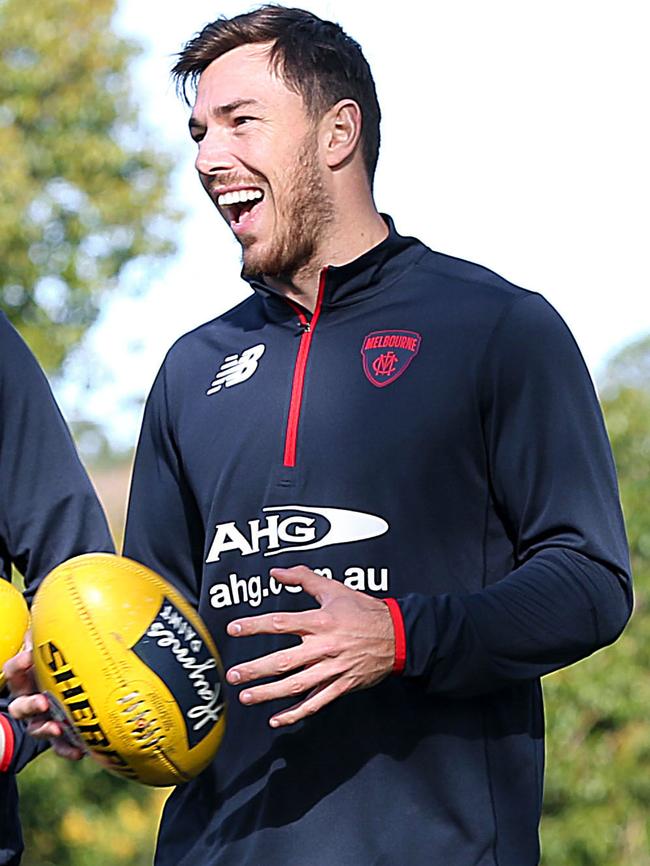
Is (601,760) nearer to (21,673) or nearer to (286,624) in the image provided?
(21,673)

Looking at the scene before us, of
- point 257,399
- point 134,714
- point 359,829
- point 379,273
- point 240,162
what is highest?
point 240,162

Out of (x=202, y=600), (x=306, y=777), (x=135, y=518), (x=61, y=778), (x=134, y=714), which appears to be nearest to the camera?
(x=134, y=714)

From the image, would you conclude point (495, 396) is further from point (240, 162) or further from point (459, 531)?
point (240, 162)

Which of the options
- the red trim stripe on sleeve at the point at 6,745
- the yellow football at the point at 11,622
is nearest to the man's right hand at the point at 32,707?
the yellow football at the point at 11,622

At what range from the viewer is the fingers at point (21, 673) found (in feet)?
9.87

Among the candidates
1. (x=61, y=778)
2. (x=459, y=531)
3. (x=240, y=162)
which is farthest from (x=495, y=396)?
(x=61, y=778)

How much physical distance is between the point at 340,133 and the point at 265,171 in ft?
0.72

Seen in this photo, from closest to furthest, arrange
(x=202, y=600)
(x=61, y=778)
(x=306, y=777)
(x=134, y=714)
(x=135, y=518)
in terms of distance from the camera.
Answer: (x=134, y=714), (x=306, y=777), (x=202, y=600), (x=135, y=518), (x=61, y=778)

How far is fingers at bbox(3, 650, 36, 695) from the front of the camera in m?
3.01

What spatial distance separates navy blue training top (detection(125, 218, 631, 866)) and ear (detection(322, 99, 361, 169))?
0.25m

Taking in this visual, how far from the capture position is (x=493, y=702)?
9.93 ft

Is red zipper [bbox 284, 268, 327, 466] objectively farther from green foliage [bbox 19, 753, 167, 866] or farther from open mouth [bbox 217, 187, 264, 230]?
green foliage [bbox 19, 753, 167, 866]

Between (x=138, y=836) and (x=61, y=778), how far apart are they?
40.8 inches

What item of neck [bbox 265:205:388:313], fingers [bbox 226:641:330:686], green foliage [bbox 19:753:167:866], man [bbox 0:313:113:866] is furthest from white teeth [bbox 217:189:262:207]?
green foliage [bbox 19:753:167:866]
